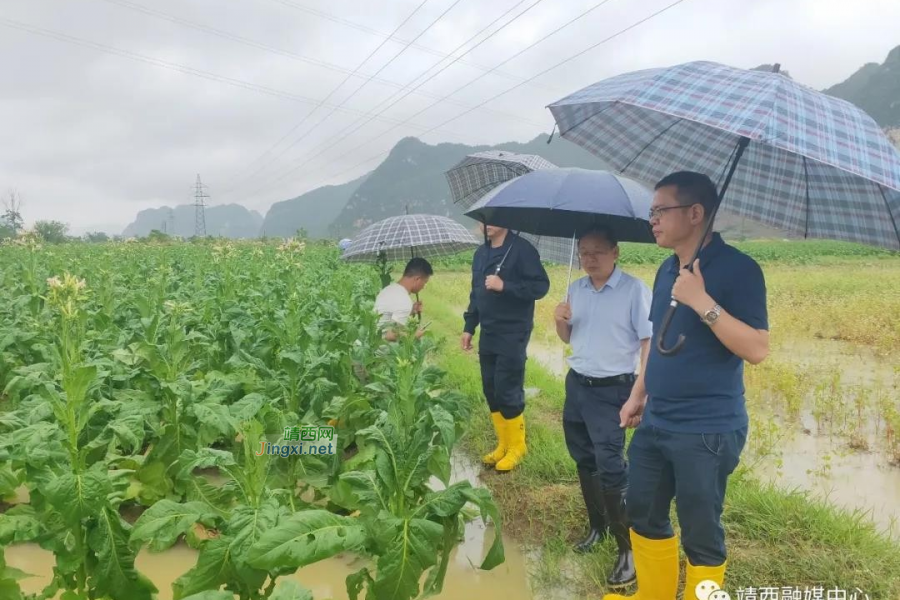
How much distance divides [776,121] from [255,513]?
2.21 meters

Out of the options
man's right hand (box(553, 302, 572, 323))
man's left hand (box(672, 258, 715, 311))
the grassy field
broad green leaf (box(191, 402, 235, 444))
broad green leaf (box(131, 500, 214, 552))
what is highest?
man's left hand (box(672, 258, 715, 311))

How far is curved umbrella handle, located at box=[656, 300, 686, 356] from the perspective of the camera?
2.17m

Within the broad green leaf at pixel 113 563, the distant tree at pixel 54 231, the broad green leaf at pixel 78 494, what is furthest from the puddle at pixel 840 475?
the distant tree at pixel 54 231

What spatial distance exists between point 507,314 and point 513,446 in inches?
43.2

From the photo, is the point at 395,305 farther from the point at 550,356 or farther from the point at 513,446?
the point at 550,356

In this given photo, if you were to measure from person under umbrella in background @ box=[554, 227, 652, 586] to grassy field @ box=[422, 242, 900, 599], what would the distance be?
0.42m

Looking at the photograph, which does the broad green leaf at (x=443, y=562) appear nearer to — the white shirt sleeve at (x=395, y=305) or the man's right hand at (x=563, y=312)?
the man's right hand at (x=563, y=312)

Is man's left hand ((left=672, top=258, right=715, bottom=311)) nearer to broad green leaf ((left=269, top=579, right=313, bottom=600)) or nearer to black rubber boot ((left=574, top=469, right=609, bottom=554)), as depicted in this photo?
black rubber boot ((left=574, top=469, right=609, bottom=554))

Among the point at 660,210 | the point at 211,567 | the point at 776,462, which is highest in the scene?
the point at 660,210

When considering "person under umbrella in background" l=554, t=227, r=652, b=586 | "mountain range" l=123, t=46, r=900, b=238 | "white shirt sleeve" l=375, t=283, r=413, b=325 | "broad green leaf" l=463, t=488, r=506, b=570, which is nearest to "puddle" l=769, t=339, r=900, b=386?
"person under umbrella in background" l=554, t=227, r=652, b=586

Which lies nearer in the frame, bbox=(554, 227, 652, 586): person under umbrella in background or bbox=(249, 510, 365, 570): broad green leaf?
bbox=(249, 510, 365, 570): broad green leaf

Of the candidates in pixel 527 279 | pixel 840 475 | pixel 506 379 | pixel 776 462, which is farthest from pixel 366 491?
pixel 840 475

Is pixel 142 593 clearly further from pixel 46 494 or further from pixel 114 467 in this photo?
pixel 114 467

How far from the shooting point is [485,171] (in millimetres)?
4758
